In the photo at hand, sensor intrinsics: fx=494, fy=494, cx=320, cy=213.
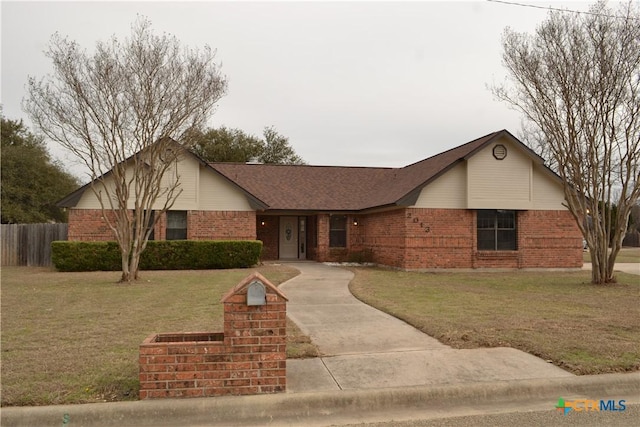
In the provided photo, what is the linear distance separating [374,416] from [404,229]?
47.1 ft

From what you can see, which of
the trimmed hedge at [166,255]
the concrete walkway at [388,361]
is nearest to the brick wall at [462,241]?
the trimmed hedge at [166,255]

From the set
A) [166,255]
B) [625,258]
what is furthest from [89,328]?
[625,258]

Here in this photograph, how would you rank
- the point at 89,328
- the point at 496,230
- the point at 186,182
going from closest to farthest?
the point at 89,328, the point at 496,230, the point at 186,182

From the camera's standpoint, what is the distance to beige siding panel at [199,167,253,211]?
20.9m

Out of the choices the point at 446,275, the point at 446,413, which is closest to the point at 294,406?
the point at 446,413

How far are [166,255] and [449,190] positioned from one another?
11290 mm

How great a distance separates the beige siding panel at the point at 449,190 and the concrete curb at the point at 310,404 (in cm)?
1369

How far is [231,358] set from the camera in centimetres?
484

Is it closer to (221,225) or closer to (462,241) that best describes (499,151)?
(462,241)

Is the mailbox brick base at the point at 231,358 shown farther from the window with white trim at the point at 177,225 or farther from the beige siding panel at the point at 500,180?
the window with white trim at the point at 177,225

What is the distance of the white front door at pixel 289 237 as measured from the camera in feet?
81.1

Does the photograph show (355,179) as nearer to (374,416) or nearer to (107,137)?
(107,137)

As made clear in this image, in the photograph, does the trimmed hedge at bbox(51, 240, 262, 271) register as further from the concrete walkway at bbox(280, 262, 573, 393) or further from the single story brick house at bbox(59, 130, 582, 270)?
the concrete walkway at bbox(280, 262, 573, 393)

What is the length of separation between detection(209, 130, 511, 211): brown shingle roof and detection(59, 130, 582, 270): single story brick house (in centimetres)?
10
